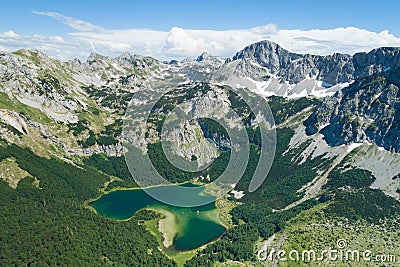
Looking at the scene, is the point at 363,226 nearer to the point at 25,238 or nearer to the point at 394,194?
the point at 394,194

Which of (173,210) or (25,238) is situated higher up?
(25,238)

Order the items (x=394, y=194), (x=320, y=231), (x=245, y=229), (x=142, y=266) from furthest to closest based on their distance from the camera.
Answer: (x=394, y=194) < (x=245, y=229) < (x=320, y=231) < (x=142, y=266)

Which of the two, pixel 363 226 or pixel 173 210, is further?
pixel 173 210

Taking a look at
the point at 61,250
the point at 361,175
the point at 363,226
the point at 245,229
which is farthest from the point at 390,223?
the point at 61,250

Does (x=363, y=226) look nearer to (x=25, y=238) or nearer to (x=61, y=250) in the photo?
(x=61, y=250)

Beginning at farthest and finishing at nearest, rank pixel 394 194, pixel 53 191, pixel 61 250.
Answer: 1. pixel 53 191
2. pixel 394 194
3. pixel 61 250

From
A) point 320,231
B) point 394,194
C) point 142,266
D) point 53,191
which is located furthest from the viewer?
point 53,191

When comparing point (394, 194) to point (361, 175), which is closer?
point (394, 194)

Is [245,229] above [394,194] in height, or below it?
below

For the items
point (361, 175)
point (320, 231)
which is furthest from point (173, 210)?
point (361, 175)
